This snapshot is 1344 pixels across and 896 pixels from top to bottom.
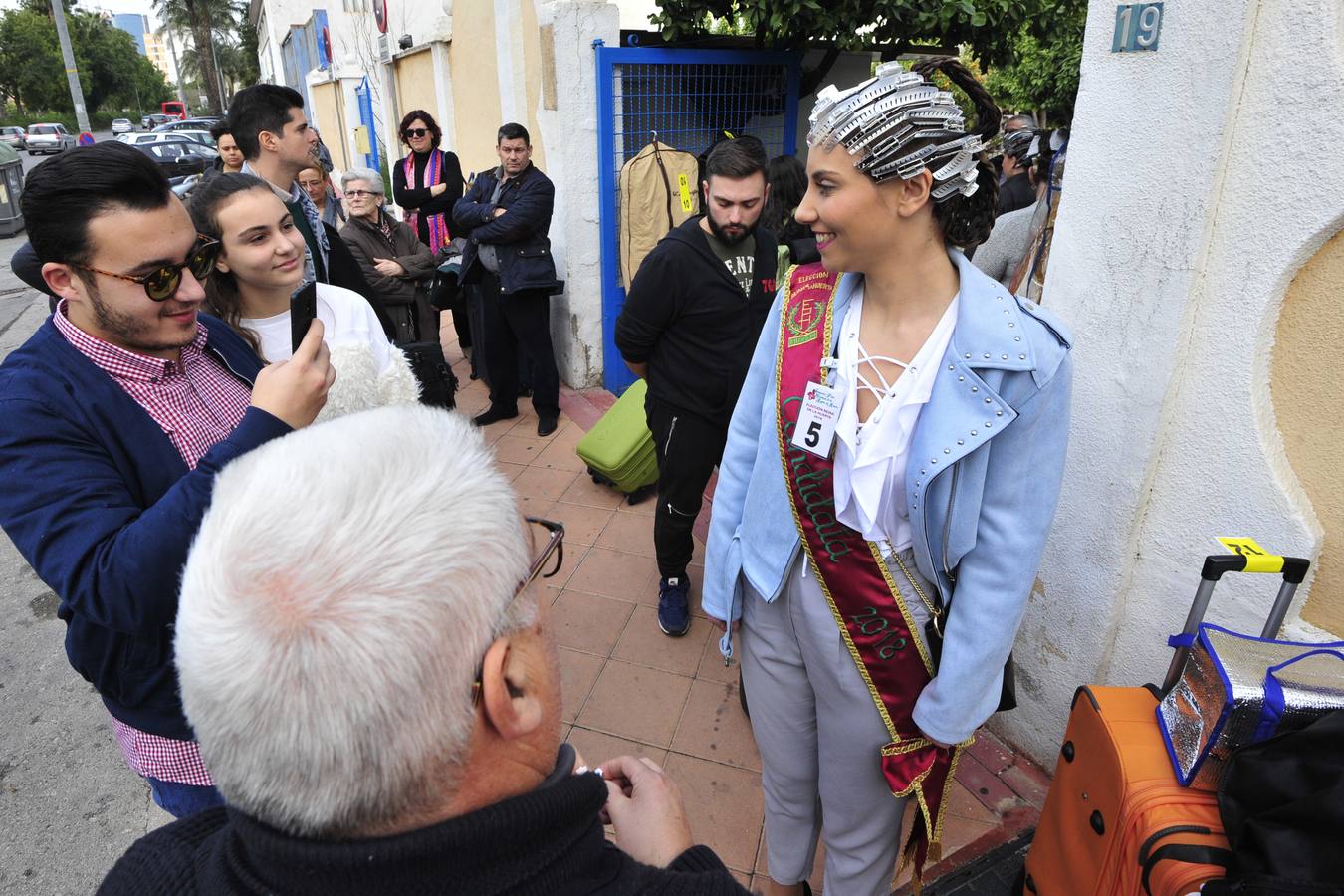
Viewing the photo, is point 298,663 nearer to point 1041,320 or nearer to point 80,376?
point 80,376

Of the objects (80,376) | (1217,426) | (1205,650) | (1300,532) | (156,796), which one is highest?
(80,376)

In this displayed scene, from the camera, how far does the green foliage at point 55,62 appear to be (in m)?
45.9

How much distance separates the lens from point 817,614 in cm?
169

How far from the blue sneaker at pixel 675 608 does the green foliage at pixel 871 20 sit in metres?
3.07

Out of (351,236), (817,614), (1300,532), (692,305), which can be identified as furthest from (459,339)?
(1300,532)

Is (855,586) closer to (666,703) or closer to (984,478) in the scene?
(984,478)

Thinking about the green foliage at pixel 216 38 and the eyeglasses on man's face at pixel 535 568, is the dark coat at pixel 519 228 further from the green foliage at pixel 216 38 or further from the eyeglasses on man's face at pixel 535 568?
the green foliage at pixel 216 38

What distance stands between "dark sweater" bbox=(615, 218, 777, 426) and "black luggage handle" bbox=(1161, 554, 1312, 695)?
66.2 inches

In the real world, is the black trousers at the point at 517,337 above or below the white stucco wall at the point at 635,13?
below

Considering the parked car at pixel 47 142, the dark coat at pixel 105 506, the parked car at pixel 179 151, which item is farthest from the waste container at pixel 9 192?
the parked car at pixel 47 142

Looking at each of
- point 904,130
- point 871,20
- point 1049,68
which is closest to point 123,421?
point 904,130

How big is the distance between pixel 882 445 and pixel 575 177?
4275 mm

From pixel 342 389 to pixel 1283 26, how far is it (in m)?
2.13

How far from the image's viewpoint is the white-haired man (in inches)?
28.5
